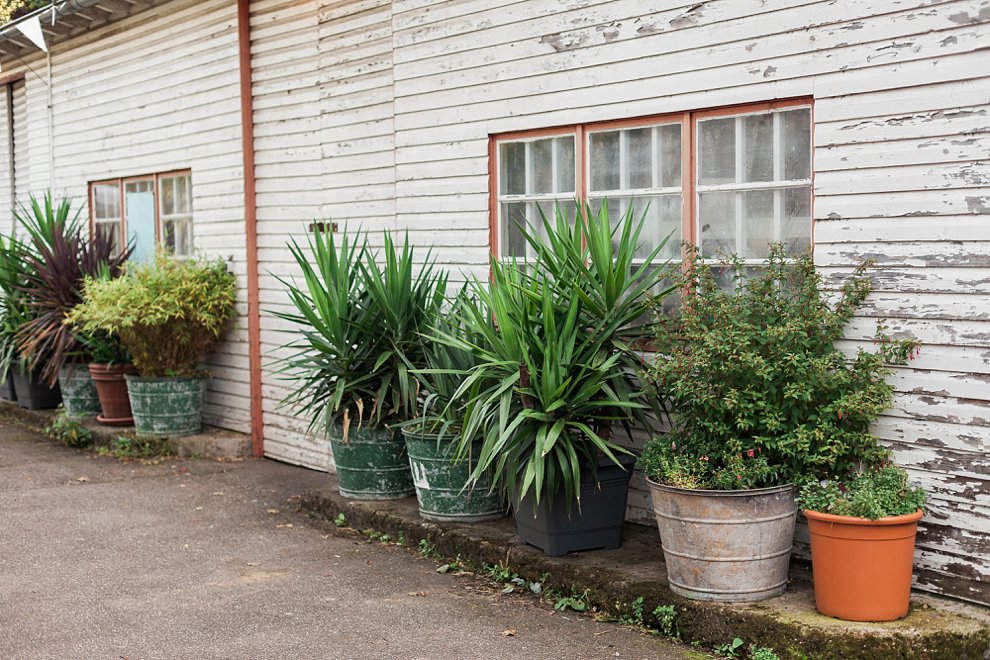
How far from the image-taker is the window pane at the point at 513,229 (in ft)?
21.6

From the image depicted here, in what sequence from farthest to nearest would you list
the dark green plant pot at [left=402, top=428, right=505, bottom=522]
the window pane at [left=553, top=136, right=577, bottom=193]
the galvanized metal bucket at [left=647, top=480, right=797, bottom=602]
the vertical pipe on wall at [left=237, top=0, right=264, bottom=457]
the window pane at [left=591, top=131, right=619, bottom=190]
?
the vertical pipe on wall at [left=237, top=0, right=264, bottom=457] → the window pane at [left=553, top=136, right=577, bottom=193] → the dark green plant pot at [left=402, top=428, right=505, bottom=522] → the window pane at [left=591, top=131, right=619, bottom=190] → the galvanized metal bucket at [left=647, top=480, right=797, bottom=602]

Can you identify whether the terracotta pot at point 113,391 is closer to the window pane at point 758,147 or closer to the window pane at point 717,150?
the window pane at point 717,150

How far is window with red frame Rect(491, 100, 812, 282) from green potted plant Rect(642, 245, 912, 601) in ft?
1.52

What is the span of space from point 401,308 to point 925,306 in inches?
119

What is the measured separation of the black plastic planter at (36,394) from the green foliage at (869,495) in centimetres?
863

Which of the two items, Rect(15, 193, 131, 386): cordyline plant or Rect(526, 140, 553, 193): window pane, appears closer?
Rect(526, 140, 553, 193): window pane

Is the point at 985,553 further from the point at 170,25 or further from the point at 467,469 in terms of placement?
the point at 170,25

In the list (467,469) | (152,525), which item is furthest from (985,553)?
(152,525)

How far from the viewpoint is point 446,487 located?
6.21 m

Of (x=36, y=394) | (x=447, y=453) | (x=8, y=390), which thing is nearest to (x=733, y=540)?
(x=447, y=453)

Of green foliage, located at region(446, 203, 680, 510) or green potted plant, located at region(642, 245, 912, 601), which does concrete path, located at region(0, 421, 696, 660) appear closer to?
green potted plant, located at region(642, 245, 912, 601)

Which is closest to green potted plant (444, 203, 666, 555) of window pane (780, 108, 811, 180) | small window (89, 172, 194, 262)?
window pane (780, 108, 811, 180)

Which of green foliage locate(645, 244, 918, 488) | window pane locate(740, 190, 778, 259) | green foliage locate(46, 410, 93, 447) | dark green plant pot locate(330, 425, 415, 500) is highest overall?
window pane locate(740, 190, 778, 259)

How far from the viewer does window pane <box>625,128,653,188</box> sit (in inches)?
231
